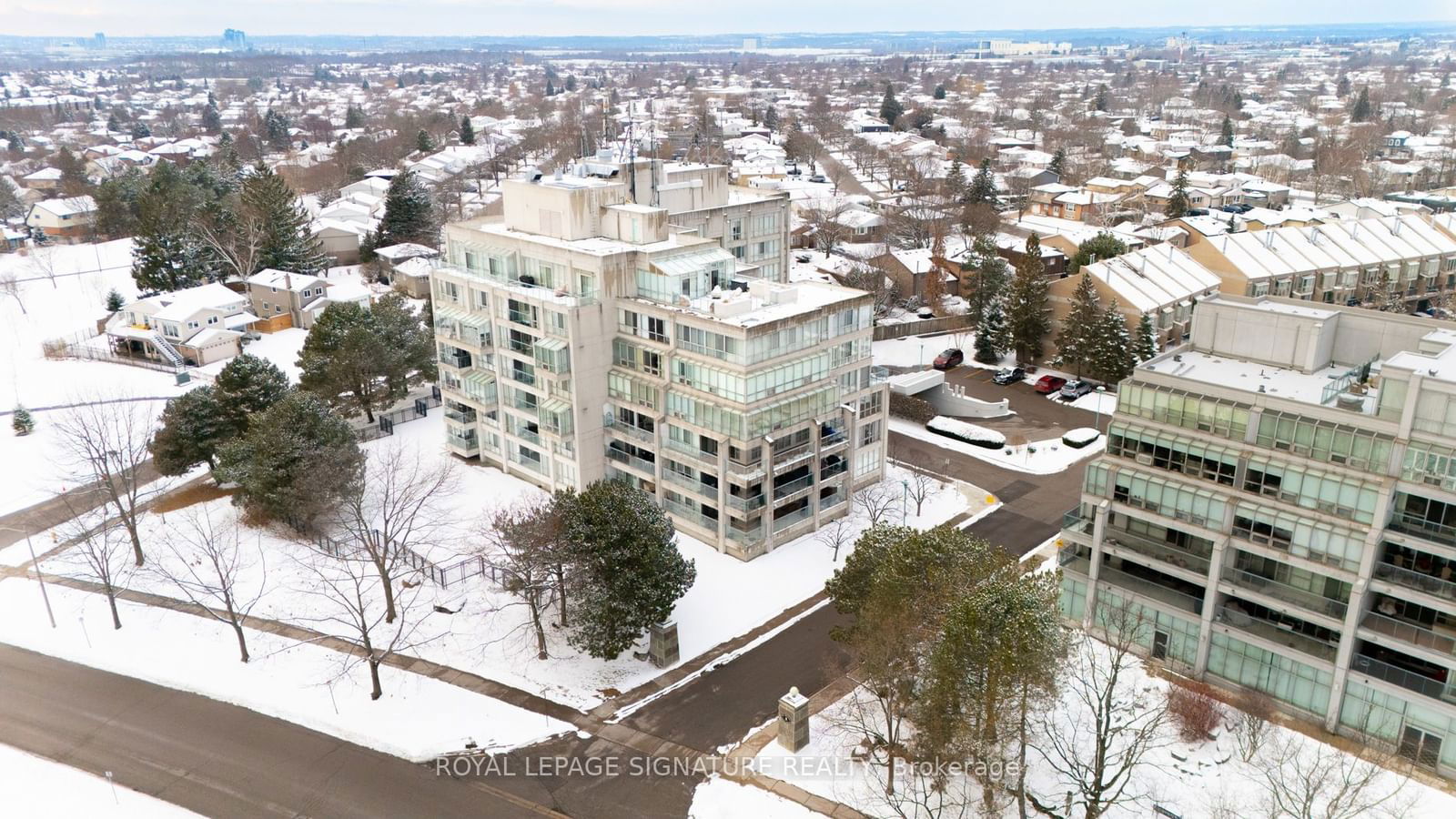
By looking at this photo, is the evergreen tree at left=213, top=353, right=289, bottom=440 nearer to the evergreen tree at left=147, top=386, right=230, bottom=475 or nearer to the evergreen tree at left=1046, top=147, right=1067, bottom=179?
the evergreen tree at left=147, top=386, right=230, bottom=475

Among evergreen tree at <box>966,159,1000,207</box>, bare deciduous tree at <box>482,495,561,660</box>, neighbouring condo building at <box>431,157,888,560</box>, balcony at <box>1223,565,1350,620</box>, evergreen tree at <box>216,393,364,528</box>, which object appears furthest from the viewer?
evergreen tree at <box>966,159,1000,207</box>

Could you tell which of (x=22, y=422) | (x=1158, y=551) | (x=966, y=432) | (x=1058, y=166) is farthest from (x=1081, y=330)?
(x=1058, y=166)

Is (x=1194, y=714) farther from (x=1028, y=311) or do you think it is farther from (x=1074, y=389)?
(x=1028, y=311)

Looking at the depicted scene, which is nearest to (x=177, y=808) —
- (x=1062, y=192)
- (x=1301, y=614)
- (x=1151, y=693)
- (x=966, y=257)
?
(x=1151, y=693)

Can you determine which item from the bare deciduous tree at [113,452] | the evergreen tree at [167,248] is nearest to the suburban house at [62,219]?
the evergreen tree at [167,248]

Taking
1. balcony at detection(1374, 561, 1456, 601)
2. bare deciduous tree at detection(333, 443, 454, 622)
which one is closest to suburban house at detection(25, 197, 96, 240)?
bare deciduous tree at detection(333, 443, 454, 622)

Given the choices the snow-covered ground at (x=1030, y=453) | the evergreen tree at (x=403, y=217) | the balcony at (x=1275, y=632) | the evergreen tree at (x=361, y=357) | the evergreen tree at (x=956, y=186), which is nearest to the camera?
the balcony at (x=1275, y=632)

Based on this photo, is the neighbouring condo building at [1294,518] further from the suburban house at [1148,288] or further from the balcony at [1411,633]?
the suburban house at [1148,288]
